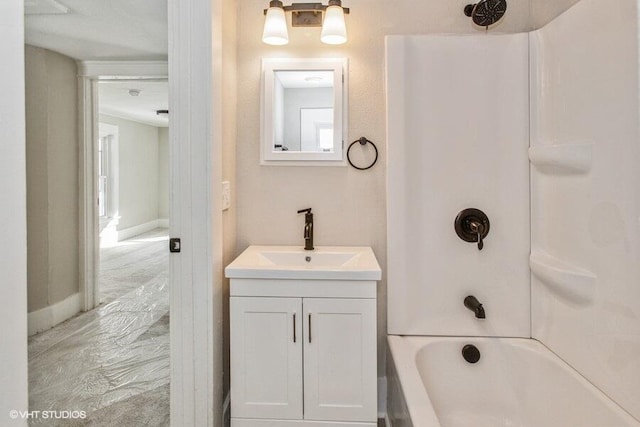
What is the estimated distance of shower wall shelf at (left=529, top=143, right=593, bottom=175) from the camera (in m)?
1.47

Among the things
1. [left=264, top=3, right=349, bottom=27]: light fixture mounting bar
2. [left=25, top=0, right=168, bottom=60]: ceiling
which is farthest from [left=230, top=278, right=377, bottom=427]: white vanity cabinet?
[left=25, top=0, right=168, bottom=60]: ceiling

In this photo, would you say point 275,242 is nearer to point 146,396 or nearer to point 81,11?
point 146,396

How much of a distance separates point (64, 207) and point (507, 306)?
3.39 m

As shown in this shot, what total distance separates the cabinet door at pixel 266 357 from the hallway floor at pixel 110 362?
64cm

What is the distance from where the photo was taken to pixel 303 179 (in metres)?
2.03

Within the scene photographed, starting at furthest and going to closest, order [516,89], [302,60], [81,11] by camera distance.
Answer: [81,11] < [302,60] < [516,89]

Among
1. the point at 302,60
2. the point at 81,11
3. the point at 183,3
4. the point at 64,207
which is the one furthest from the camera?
the point at 64,207

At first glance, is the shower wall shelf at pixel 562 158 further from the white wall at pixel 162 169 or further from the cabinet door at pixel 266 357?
the white wall at pixel 162 169

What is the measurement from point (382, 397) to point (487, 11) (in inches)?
75.9

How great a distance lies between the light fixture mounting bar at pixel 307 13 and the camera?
74.7 inches

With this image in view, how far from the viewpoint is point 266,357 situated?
1.59m

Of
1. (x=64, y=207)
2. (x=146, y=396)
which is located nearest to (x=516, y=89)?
(x=146, y=396)

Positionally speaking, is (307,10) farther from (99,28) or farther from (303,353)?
(99,28)

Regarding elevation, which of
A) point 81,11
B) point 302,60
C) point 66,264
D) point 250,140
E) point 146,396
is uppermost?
point 81,11
